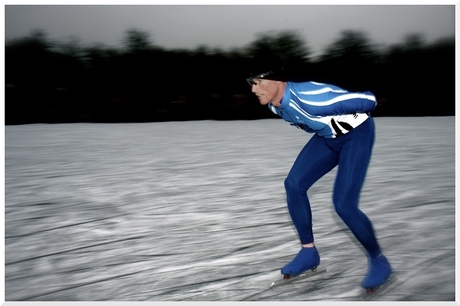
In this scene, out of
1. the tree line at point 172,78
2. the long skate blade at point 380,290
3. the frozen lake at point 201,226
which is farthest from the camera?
the tree line at point 172,78

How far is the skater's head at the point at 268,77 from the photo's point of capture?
127 inches

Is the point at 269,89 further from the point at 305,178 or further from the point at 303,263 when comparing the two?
the point at 303,263

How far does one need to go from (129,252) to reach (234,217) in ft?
3.42

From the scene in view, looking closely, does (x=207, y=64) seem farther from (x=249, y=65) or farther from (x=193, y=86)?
(x=249, y=65)

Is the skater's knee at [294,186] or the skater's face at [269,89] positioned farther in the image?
the skater's knee at [294,186]

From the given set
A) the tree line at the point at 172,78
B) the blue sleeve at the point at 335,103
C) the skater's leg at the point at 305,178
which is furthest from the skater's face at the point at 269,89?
the tree line at the point at 172,78

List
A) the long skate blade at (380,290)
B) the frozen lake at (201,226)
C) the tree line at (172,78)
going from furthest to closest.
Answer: the tree line at (172,78) → the frozen lake at (201,226) → the long skate blade at (380,290)

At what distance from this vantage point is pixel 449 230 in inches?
168

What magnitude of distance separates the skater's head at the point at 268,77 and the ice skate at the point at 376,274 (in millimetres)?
979

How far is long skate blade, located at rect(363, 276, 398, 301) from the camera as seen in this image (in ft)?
10.4

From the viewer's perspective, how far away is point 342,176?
324 centimetres

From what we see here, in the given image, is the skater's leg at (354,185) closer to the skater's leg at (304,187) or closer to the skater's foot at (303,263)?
the skater's leg at (304,187)

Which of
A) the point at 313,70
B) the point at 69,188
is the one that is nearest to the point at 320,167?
the point at 69,188

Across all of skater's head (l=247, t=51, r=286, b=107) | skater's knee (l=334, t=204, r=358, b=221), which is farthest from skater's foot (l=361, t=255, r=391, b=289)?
skater's head (l=247, t=51, r=286, b=107)
